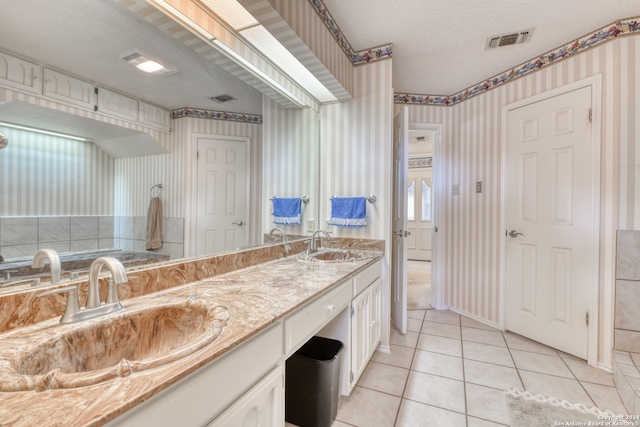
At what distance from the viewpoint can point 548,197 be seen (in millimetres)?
2365

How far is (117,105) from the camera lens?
3.56 ft

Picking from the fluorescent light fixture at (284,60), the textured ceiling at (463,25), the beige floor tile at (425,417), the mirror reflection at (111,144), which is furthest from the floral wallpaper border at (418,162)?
the beige floor tile at (425,417)

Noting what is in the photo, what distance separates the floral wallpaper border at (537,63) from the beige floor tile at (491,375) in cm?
251

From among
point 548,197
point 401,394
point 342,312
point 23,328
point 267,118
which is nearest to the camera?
point 23,328

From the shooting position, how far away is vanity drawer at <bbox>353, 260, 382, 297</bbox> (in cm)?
169

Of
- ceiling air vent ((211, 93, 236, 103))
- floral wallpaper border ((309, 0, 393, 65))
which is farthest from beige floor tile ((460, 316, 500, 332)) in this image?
ceiling air vent ((211, 93, 236, 103))

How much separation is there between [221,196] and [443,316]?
273 cm

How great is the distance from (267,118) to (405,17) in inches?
47.9

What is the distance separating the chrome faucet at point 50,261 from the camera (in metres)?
0.84

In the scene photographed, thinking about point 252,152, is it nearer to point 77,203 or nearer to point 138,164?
point 138,164

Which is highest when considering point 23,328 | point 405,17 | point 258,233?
point 405,17

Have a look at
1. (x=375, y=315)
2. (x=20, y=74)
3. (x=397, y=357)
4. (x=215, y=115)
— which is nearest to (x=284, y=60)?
(x=215, y=115)

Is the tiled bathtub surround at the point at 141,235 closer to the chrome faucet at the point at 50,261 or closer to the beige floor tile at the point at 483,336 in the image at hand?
the chrome faucet at the point at 50,261

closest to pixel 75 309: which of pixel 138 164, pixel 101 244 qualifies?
pixel 101 244
